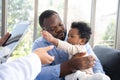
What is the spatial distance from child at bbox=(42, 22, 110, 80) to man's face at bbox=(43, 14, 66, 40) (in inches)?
3.6

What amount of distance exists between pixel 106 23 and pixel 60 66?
158cm

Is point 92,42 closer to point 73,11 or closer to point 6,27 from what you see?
point 73,11

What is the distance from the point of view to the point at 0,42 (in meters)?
1.15

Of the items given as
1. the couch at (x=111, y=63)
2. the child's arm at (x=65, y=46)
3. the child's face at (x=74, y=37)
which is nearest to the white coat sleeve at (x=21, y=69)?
the child's arm at (x=65, y=46)

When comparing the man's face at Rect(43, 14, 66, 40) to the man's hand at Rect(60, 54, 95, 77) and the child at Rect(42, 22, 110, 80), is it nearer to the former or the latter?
the child at Rect(42, 22, 110, 80)

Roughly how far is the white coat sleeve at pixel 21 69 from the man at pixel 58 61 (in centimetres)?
64

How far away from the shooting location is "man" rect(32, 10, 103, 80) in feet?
4.39

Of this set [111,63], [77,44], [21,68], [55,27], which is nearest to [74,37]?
[77,44]

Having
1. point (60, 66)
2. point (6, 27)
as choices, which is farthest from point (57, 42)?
point (6, 27)

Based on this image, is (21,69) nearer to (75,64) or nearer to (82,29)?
(75,64)

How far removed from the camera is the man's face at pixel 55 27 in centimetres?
156

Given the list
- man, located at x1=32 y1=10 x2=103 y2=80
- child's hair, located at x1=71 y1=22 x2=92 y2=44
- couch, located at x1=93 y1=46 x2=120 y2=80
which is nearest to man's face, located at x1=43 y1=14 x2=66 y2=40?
man, located at x1=32 y1=10 x2=103 y2=80

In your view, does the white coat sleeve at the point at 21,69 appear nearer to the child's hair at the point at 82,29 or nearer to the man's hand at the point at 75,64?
the man's hand at the point at 75,64

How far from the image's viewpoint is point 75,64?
133 centimetres
